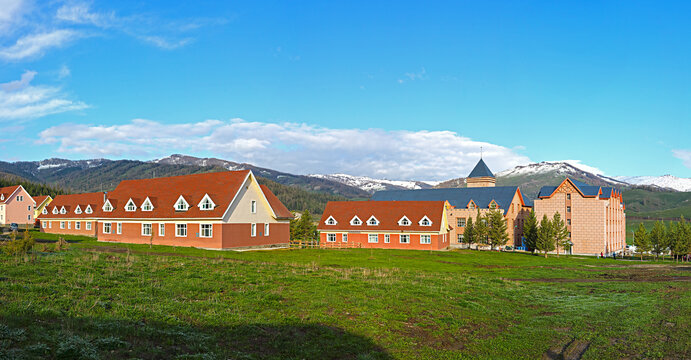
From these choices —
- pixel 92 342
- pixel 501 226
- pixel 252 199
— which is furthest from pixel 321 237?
pixel 92 342

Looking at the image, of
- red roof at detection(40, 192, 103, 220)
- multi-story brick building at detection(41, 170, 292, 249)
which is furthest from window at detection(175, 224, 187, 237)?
red roof at detection(40, 192, 103, 220)

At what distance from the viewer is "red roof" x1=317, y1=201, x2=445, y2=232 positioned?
69.3m

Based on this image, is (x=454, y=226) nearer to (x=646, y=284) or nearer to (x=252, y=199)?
(x=252, y=199)

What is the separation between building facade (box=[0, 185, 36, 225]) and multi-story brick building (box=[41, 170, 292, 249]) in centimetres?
6272

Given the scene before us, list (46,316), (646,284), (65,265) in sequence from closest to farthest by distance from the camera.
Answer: (46,316) < (65,265) < (646,284)

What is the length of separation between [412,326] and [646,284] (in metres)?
23.5

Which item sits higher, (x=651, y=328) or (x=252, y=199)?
(x=252, y=199)

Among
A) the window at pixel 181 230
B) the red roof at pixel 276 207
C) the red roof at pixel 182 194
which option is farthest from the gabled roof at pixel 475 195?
the window at pixel 181 230

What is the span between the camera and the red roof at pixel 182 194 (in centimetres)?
4925

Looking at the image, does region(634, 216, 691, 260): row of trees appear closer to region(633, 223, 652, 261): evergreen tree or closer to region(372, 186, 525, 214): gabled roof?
region(633, 223, 652, 261): evergreen tree

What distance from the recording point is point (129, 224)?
54.8 metres

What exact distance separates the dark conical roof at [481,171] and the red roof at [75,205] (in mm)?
87989

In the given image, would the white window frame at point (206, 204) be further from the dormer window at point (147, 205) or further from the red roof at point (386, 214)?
the red roof at point (386, 214)

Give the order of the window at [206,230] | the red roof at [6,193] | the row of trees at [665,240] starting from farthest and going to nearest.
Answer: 1. the red roof at [6,193]
2. the row of trees at [665,240]
3. the window at [206,230]
